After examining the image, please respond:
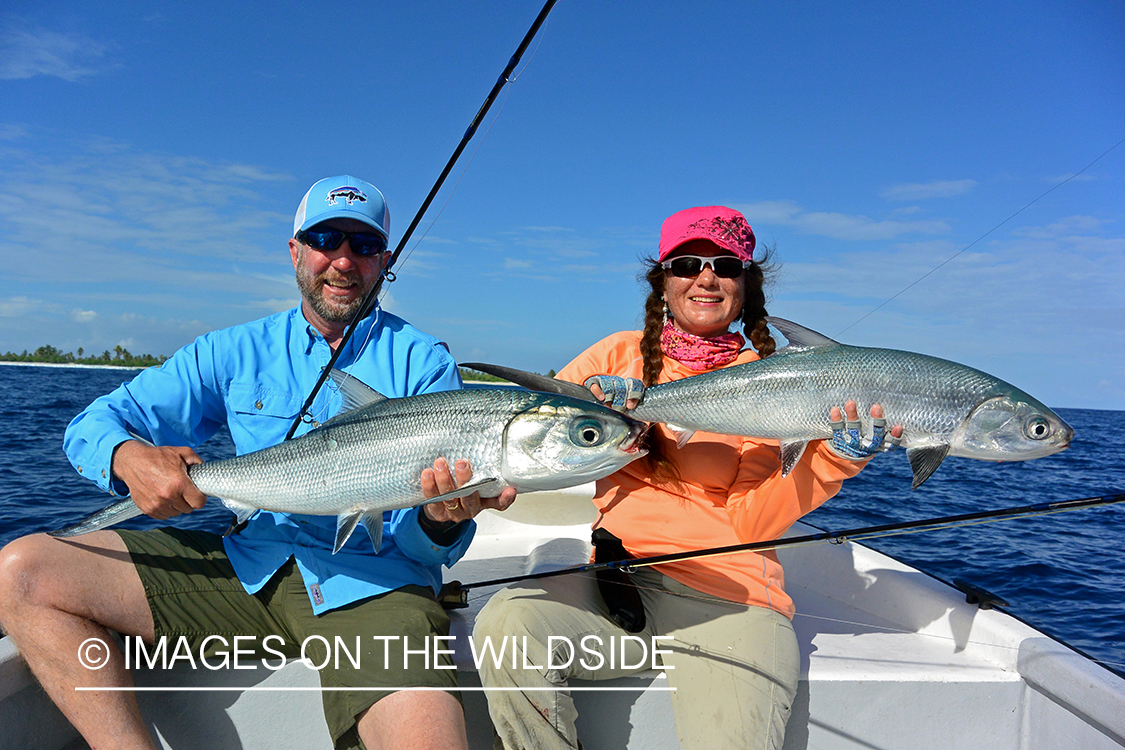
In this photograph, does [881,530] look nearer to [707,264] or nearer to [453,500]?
[707,264]

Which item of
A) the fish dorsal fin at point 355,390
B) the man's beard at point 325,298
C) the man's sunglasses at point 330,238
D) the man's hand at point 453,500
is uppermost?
the man's sunglasses at point 330,238

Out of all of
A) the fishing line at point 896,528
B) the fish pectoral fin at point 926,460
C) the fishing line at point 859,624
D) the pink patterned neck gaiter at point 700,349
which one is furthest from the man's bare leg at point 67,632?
the fish pectoral fin at point 926,460

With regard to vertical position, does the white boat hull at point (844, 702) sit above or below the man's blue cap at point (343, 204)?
below

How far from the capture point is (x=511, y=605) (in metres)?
2.82

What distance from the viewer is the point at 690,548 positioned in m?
3.06

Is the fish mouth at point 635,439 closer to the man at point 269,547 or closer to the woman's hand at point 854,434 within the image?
the man at point 269,547

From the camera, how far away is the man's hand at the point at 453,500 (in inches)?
99.1

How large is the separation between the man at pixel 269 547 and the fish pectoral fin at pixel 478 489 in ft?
0.13

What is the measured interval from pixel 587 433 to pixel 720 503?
1019 mm

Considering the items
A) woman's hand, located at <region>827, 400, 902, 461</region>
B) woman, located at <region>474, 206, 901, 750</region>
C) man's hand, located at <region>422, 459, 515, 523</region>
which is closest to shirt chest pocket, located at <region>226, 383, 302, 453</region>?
man's hand, located at <region>422, 459, 515, 523</region>

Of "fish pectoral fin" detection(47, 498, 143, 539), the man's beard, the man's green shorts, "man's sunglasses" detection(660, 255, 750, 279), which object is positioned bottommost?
the man's green shorts

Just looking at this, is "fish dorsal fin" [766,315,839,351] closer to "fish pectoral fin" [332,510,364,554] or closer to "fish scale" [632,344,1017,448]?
"fish scale" [632,344,1017,448]

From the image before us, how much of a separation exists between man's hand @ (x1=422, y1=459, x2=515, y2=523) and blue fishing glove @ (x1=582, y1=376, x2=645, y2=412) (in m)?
0.68

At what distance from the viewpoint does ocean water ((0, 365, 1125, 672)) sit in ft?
21.8
